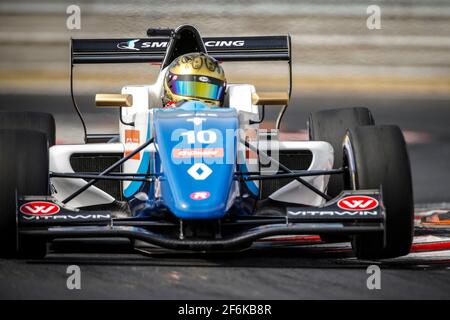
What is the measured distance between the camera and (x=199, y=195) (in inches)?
250

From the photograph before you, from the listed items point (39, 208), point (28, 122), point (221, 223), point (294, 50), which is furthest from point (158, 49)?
point (294, 50)

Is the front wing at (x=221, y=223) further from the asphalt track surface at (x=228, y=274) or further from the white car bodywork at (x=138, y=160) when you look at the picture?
the white car bodywork at (x=138, y=160)

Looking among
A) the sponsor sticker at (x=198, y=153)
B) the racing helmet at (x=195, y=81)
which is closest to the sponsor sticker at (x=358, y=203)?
the sponsor sticker at (x=198, y=153)

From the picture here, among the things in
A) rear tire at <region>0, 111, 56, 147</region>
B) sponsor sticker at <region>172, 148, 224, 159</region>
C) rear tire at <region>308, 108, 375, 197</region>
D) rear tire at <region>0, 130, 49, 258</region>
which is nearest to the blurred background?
rear tire at <region>0, 111, 56, 147</region>

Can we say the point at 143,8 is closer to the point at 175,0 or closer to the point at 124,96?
the point at 175,0

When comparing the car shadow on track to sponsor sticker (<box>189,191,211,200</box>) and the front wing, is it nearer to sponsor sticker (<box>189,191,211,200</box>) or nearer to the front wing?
the front wing

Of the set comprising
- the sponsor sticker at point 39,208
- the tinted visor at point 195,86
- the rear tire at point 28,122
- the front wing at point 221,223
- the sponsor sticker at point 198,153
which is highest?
the tinted visor at point 195,86

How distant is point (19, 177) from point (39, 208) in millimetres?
298

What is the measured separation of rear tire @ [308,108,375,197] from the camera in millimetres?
8414

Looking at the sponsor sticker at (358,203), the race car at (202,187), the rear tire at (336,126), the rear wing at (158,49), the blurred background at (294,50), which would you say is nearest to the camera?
the race car at (202,187)

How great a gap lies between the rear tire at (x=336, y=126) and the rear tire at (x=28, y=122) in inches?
80.2

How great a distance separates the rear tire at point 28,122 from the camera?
28.0ft

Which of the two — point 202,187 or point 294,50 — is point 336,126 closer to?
point 202,187
